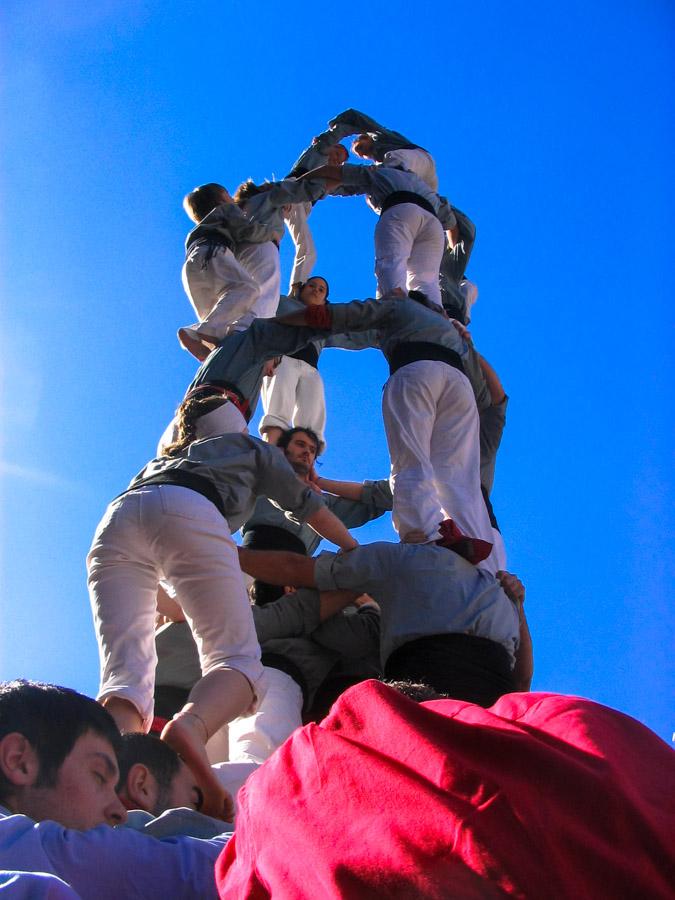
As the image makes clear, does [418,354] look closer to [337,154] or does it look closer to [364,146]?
[337,154]

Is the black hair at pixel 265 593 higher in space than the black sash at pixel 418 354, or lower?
lower

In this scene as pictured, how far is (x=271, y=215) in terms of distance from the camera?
7699mm

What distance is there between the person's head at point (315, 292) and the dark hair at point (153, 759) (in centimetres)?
566

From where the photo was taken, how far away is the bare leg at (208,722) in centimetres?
259

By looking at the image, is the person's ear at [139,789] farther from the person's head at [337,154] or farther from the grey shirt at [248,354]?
the person's head at [337,154]

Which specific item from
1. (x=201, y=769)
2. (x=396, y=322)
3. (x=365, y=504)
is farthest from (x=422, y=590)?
(x=365, y=504)

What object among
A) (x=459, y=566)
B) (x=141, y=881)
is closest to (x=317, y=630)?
(x=459, y=566)

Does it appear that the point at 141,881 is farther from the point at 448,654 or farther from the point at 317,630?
the point at 317,630

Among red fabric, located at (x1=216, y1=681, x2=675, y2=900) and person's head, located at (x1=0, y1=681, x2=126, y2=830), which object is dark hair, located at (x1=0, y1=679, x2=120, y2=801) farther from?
red fabric, located at (x1=216, y1=681, x2=675, y2=900)

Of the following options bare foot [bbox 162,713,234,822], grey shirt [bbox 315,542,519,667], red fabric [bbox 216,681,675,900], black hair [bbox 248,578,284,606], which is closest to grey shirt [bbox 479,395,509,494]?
black hair [bbox 248,578,284,606]

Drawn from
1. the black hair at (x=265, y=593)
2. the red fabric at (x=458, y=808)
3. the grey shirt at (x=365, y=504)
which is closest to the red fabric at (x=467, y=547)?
the black hair at (x=265, y=593)

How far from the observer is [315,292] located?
7.91 metres

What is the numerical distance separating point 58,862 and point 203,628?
1906mm

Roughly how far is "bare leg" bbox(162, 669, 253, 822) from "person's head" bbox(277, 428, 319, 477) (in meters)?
2.61
